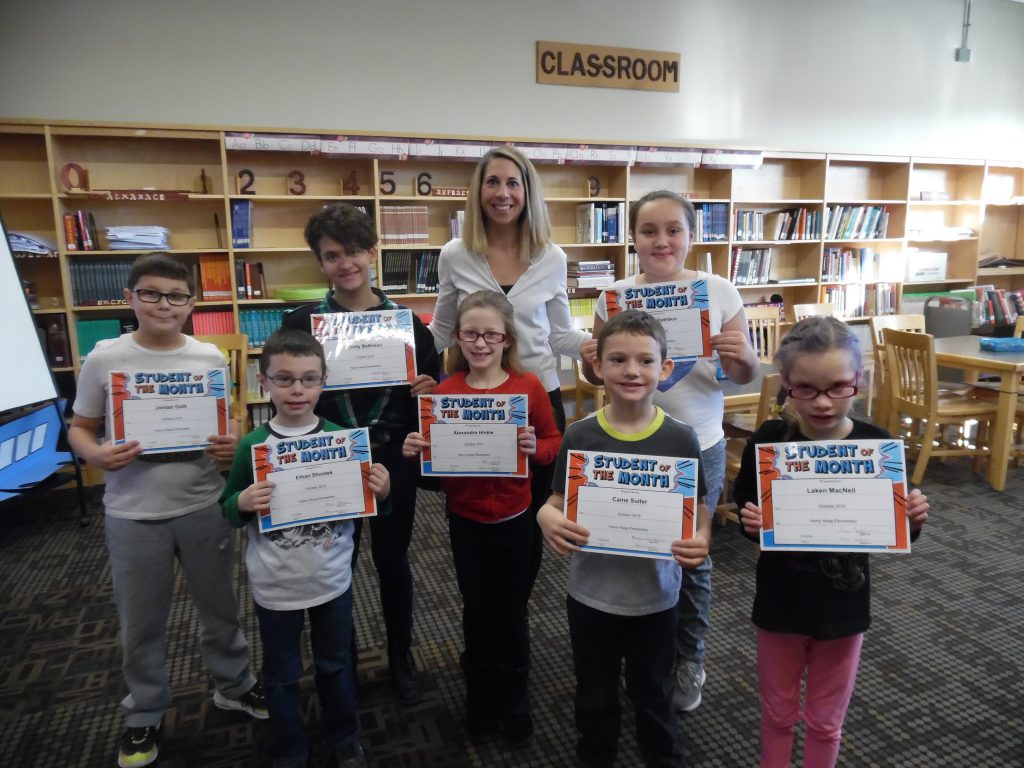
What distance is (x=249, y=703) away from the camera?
198 centimetres

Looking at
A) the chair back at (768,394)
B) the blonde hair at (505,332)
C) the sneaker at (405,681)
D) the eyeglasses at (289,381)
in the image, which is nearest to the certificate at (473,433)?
the blonde hair at (505,332)

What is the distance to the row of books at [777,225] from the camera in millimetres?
5816

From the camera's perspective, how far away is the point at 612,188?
5.40 metres

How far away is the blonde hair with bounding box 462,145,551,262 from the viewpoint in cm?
183

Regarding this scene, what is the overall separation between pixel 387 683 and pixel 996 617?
2388 millimetres

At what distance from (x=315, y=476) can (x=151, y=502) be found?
504 millimetres

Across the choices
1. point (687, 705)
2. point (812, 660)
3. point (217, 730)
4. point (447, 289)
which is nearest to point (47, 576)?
point (217, 730)

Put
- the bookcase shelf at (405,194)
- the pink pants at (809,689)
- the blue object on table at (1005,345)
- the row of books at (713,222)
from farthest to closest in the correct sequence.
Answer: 1. the row of books at (713,222)
2. the bookcase shelf at (405,194)
3. the blue object on table at (1005,345)
4. the pink pants at (809,689)

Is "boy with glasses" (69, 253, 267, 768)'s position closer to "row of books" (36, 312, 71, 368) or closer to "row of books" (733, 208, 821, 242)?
"row of books" (36, 312, 71, 368)

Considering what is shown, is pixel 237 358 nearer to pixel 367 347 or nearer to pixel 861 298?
pixel 367 347

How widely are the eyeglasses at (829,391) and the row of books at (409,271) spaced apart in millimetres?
3815

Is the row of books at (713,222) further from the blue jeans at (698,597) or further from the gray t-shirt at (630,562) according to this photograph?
the gray t-shirt at (630,562)

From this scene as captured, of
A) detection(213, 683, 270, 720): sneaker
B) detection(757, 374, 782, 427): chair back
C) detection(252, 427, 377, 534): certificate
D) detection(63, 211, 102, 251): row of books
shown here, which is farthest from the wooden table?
detection(63, 211, 102, 251): row of books

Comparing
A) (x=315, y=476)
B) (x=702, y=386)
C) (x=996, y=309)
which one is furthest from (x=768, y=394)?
(x=996, y=309)
